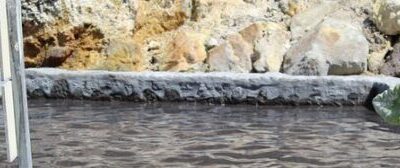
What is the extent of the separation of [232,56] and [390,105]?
23.3ft

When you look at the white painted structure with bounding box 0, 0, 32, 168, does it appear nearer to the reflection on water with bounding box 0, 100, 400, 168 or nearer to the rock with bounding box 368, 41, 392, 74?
the reflection on water with bounding box 0, 100, 400, 168

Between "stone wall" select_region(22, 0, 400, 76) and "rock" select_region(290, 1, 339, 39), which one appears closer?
"stone wall" select_region(22, 0, 400, 76)

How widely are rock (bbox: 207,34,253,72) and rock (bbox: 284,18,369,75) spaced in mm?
617

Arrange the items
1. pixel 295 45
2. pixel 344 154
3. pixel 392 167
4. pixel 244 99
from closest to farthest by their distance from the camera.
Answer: pixel 392 167 → pixel 344 154 → pixel 244 99 → pixel 295 45

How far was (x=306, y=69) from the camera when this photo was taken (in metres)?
8.74

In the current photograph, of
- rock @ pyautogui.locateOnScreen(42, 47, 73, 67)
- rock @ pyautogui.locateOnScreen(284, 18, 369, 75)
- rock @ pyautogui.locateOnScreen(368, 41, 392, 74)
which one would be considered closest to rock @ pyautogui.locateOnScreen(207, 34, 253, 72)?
rock @ pyautogui.locateOnScreen(284, 18, 369, 75)

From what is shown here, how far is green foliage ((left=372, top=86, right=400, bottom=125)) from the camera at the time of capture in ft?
7.48

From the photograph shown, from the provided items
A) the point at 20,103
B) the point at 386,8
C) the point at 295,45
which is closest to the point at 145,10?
the point at 295,45

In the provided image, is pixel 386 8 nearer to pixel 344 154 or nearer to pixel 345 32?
pixel 345 32

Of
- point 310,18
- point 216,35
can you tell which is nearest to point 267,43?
point 310,18

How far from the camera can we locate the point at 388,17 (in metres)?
9.38

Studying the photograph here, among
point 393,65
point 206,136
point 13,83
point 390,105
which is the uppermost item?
point 13,83

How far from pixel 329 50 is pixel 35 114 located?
344 centimetres

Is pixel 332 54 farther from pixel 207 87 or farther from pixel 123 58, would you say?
pixel 123 58
